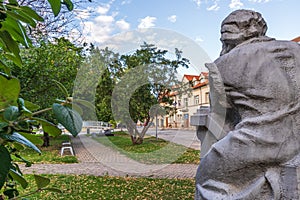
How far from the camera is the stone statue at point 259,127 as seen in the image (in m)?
1.64

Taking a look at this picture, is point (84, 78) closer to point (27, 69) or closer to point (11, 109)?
point (11, 109)

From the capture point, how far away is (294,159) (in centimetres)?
164

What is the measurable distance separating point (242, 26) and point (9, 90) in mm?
1687

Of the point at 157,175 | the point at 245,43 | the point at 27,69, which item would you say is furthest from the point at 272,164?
the point at 27,69

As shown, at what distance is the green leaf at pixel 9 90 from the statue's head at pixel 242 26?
1653mm

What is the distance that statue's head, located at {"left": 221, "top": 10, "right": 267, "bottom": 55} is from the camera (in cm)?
187

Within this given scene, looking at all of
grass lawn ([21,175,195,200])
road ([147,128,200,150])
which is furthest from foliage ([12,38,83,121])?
road ([147,128,200,150])

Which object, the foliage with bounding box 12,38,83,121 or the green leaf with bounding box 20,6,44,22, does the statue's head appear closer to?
the green leaf with bounding box 20,6,44,22

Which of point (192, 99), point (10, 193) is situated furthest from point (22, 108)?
point (192, 99)

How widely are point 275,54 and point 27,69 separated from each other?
10.1 meters

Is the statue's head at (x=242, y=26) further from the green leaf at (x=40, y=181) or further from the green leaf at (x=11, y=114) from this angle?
the green leaf at (x=11, y=114)

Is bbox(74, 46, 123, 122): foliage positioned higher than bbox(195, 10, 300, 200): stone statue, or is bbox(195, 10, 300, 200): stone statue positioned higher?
bbox(74, 46, 123, 122): foliage

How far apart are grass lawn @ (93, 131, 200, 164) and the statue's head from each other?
2.84m

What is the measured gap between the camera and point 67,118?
470 mm
